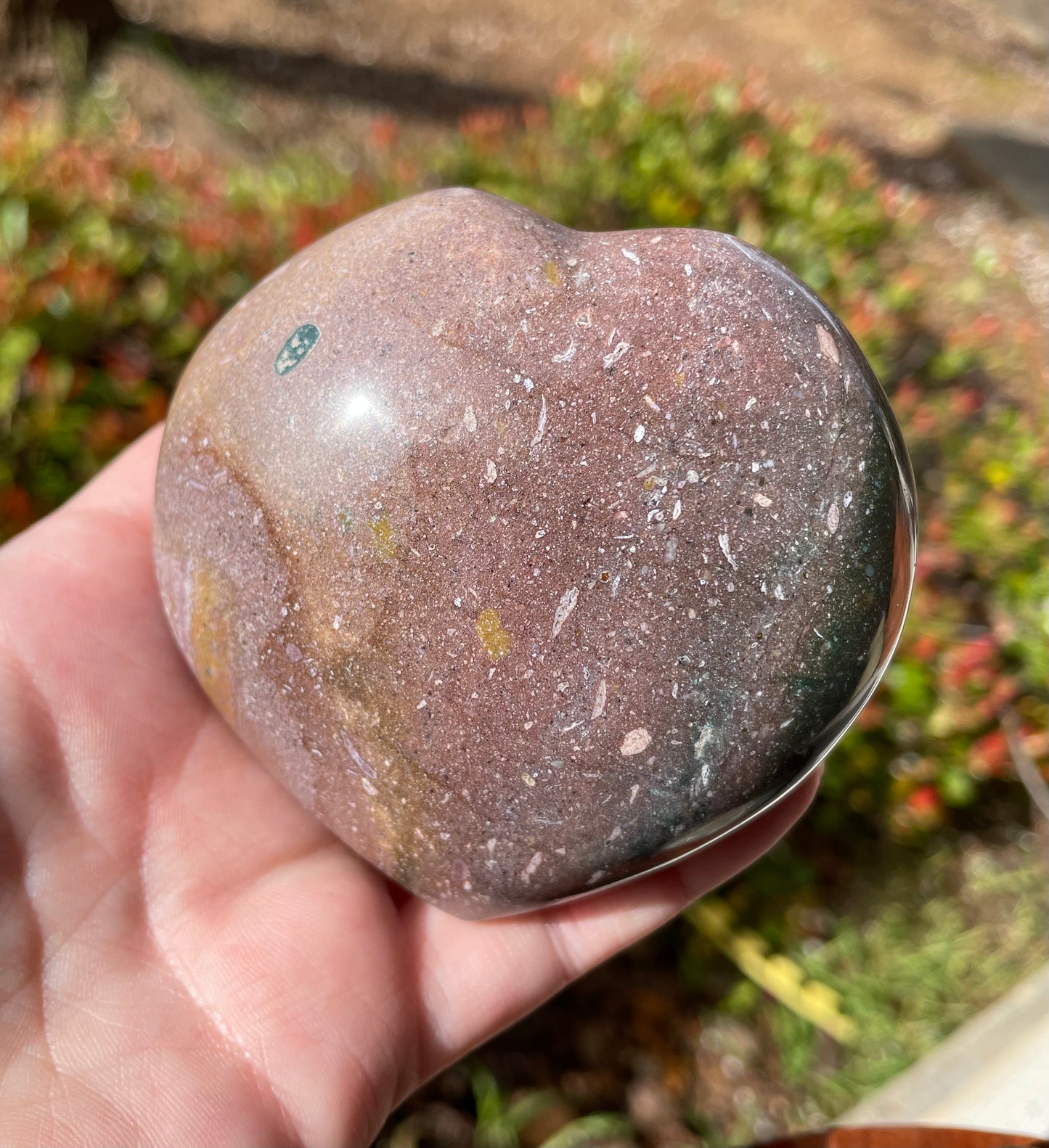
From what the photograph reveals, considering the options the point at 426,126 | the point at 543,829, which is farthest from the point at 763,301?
the point at 426,126

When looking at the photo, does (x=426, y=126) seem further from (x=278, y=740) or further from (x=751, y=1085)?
(x=751, y=1085)

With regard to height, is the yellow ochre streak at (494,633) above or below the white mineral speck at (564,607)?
below

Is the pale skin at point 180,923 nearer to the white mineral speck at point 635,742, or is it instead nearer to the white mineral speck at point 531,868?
the white mineral speck at point 531,868

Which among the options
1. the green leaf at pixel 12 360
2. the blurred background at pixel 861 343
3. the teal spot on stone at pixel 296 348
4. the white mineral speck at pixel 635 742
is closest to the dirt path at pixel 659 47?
the blurred background at pixel 861 343

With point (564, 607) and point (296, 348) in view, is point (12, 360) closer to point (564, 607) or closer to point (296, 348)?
point (296, 348)

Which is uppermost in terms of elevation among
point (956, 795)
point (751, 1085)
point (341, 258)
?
point (341, 258)

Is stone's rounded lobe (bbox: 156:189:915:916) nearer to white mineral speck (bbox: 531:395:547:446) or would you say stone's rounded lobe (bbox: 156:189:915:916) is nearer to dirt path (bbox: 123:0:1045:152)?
white mineral speck (bbox: 531:395:547:446)
